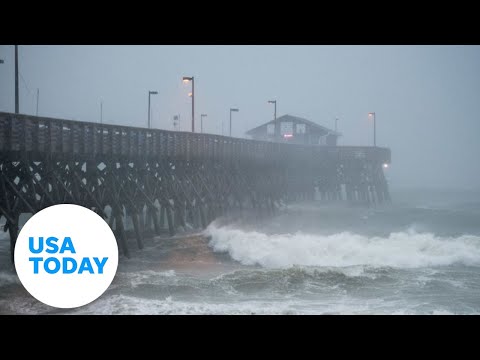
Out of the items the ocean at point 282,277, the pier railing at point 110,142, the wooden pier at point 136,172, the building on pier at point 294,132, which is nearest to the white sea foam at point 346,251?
the ocean at point 282,277

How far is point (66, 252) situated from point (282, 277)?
934 cm

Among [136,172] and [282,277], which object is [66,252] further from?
[136,172]

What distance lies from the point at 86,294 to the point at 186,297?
4.87 meters

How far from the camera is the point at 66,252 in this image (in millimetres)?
10641

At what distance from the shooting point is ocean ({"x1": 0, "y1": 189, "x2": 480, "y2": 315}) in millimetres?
14805

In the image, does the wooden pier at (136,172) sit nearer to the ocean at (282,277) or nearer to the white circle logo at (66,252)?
the ocean at (282,277)

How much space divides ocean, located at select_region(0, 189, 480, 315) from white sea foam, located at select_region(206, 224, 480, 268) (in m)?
0.04

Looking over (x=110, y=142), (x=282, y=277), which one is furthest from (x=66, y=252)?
(x=110, y=142)

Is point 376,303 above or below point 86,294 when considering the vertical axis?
below

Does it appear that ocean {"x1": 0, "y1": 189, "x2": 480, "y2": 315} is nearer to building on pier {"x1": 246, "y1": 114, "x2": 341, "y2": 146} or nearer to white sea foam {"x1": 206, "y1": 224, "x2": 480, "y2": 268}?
white sea foam {"x1": 206, "y1": 224, "x2": 480, "y2": 268}
